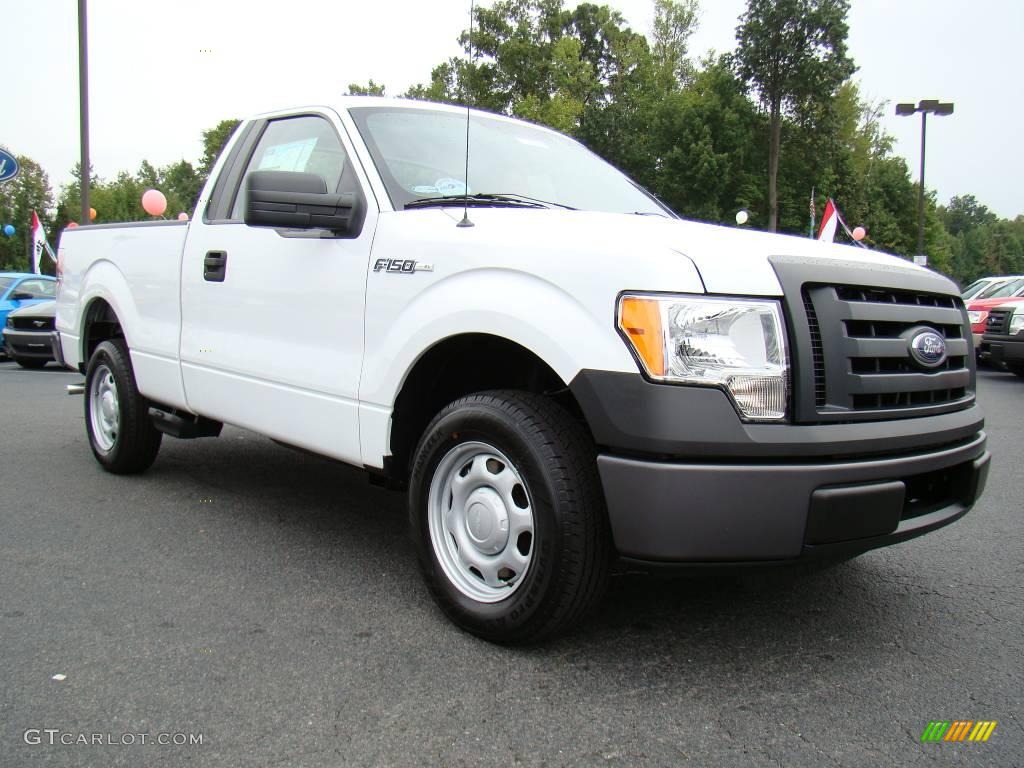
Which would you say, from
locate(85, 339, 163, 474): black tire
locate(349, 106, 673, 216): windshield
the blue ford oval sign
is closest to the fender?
locate(349, 106, 673, 216): windshield

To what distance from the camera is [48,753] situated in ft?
6.98

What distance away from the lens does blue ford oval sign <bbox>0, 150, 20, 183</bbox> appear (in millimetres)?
12117

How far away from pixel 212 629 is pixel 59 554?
4.08 feet

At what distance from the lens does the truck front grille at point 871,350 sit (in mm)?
2412

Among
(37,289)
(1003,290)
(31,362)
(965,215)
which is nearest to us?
(31,362)

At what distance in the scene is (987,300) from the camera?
15320 mm

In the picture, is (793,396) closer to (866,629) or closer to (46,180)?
(866,629)

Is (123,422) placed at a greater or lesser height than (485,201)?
lesser

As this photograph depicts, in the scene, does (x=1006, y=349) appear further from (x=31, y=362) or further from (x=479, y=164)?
(x=31, y=362)

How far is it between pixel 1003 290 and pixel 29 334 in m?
17.2

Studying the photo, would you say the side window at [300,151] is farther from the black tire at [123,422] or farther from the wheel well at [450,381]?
the black tire at [123,422]

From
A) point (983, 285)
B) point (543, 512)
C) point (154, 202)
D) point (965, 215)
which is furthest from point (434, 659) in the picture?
point (965, 215)

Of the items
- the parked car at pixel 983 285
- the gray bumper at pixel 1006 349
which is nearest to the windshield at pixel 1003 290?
the parked car at pixel 983 285

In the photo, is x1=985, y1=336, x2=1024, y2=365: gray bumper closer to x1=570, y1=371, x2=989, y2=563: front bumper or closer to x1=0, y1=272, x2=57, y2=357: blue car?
x1=570, y1=371, x2=989, y2=563: front bumper
